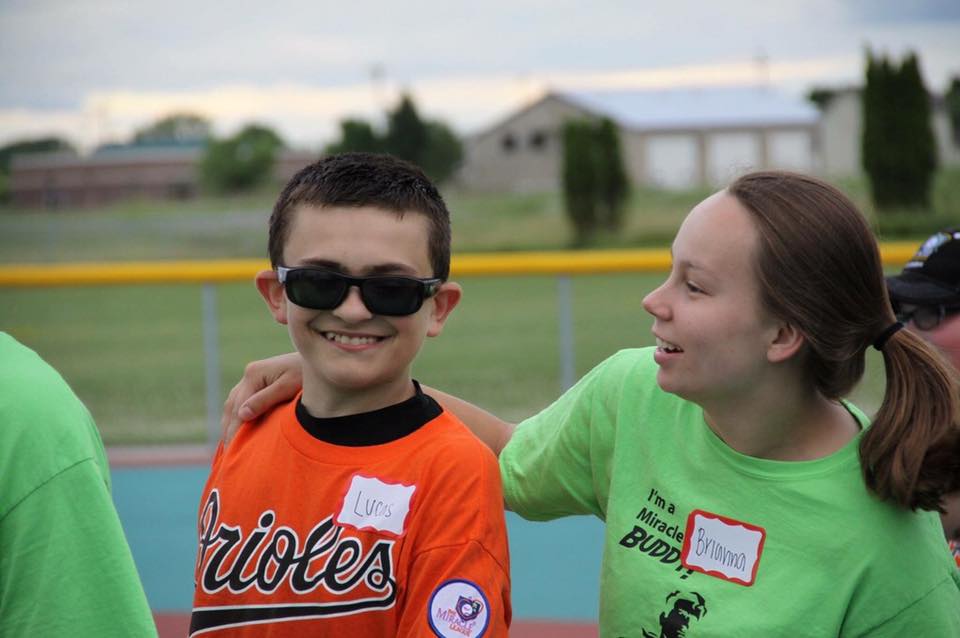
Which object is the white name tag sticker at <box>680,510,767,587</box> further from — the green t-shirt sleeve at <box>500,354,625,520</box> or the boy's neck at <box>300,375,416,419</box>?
the boy's neck at <box>300,375,416,419</box>

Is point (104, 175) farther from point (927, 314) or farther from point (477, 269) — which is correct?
point (927, 314)

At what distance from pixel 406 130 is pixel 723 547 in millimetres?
49319

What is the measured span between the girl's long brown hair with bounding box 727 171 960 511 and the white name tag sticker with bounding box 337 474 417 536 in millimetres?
721

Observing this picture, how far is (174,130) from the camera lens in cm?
8406

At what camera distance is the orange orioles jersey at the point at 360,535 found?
6.37ft

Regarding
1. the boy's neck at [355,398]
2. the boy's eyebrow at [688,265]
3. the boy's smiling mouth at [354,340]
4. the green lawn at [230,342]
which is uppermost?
the boy's eyebrow at [688,265]

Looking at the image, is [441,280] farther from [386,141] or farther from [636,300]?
[386,141]

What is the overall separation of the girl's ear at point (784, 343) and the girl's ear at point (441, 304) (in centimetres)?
59

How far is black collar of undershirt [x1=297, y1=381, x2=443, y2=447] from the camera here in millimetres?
2119

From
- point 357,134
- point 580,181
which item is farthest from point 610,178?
point 357,134

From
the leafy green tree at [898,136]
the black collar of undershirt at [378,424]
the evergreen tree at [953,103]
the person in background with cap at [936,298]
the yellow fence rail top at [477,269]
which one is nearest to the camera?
the black collar of undershirt at [378,424]

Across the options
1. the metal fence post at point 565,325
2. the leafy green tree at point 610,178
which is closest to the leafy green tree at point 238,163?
the leafy green tree at point 610,178

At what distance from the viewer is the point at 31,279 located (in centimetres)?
889

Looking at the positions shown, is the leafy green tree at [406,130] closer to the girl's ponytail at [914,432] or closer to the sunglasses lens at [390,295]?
the sunglasses lens at [390,295]
